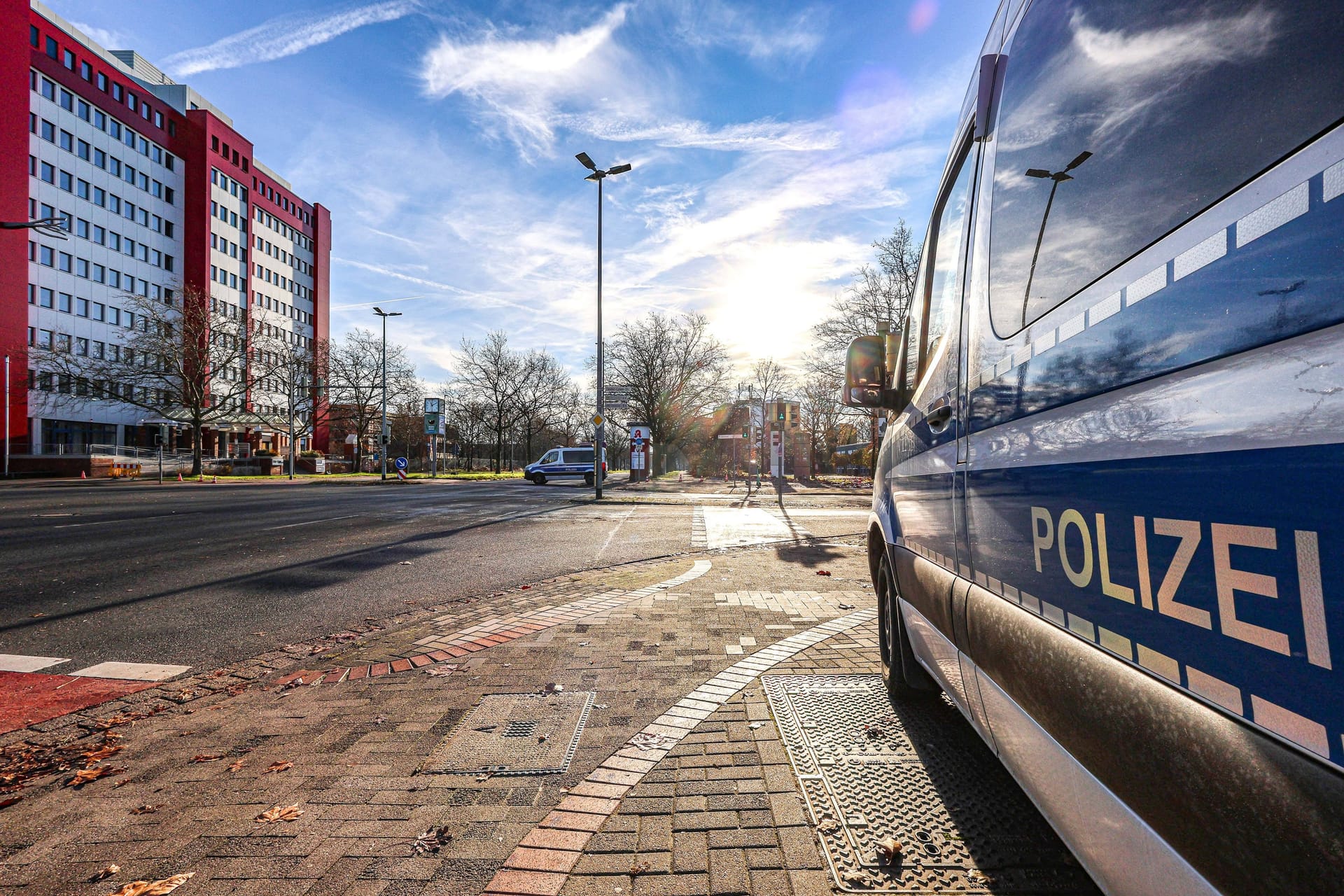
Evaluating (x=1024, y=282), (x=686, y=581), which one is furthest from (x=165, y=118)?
(x=1024, y=282)

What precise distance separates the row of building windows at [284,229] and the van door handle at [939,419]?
81.1m

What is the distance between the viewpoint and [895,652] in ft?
11.6

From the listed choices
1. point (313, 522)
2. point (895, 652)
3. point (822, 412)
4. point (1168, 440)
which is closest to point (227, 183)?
point (822, 412)

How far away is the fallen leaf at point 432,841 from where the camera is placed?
7.51 ft

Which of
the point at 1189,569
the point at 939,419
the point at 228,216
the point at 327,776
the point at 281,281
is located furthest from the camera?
the point at 281,281

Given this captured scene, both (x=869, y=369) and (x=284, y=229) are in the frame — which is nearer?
(x=869, y=369)

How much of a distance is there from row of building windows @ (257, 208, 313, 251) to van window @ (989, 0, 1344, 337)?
3209 inches

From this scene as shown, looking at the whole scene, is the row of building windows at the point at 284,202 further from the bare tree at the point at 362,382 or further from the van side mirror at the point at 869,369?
the van side mirror at the point at 869,369

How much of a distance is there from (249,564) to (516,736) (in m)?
6.53

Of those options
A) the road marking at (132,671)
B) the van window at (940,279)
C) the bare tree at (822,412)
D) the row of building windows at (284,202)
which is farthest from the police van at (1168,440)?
the row of building windows at (284,202)

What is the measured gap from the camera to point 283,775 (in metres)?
2.84

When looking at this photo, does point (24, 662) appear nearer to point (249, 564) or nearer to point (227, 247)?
point (249, 564)

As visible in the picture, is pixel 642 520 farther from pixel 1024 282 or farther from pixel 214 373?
pixel 214 373

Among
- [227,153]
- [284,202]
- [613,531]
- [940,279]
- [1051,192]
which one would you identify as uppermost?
[227,153]
